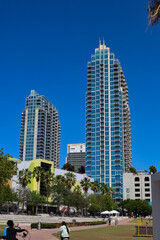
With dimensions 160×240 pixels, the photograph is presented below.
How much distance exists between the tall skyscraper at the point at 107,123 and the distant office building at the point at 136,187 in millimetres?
4099

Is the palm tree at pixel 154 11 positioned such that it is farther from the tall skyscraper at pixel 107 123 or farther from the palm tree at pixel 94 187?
the tall skyscraper at pixel 107 123

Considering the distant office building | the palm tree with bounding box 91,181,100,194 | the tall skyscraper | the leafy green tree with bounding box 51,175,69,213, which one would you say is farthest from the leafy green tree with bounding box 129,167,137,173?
the leafy green tree with bounding box 51,175,69,213

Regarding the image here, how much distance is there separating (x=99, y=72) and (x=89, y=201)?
90.0 m

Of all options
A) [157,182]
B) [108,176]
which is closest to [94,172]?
[108,176]

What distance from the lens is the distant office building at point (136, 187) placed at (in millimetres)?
159625

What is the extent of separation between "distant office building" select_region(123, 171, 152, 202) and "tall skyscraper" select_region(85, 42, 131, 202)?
4.10 meters

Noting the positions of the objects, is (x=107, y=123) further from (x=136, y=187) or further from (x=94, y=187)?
(x=94, y=187)

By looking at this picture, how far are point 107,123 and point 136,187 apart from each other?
116 feet

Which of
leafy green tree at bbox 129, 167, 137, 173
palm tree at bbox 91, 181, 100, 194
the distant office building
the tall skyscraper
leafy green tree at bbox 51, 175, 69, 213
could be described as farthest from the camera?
leafy green tree at bbox 129, 167, 137, 173

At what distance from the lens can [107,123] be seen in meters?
165

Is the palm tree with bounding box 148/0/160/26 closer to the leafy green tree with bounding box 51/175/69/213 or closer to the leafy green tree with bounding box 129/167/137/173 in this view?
the leafy green tree with bounding box 51/175/69/213

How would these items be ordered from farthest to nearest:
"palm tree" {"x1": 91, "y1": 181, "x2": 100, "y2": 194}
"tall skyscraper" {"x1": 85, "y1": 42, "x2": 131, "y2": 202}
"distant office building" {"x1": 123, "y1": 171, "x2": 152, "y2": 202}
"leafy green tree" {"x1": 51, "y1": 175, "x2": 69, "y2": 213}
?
"distant office building" {"x1": 123, "y1": 171, "x2": 152, "y2": 202}, "tall skyscraper" {"x1": 85, "y1": 42, "x2": 131, "y2": 202}, "palm tree" {"x1": 91, "y1": 181, "x2": 100, "y2": 194}, "leafy green tree" {"x1": 51, "y1": 175, "x2": 69, "y2": 213}

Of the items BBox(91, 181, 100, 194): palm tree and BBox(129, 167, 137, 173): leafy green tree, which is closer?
BBox(91, 181, 100, 194): palm tree

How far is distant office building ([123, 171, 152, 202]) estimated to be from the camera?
159625 millimetres
